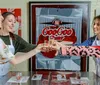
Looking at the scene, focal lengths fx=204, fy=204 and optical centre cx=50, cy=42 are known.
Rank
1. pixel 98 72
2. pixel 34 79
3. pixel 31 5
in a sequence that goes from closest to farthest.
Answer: pixel 34 79
pixel 98 72
pixel 31 5

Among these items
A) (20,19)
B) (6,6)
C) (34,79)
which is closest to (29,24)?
(20,19)

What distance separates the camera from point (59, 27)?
2600 mm

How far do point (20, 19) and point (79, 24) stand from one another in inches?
29.4

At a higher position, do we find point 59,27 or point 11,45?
point 59,27

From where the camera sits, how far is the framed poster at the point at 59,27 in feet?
8.37

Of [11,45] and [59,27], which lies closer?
[11,45]

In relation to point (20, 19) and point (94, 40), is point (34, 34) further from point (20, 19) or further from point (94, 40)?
point (94, 40)

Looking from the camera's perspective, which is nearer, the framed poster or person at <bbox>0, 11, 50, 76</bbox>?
person at <bbox>0, 11, 50, 76</bbox>

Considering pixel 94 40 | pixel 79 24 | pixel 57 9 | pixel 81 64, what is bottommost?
pixel 81 64

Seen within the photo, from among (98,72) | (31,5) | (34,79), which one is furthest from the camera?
(31,5)

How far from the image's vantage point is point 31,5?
8.34 feet

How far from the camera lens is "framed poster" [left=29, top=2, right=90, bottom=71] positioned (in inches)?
100

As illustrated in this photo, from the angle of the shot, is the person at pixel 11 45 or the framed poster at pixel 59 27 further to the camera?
the framed poster at pixel 59 27

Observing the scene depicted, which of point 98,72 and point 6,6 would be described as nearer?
point 98,72
